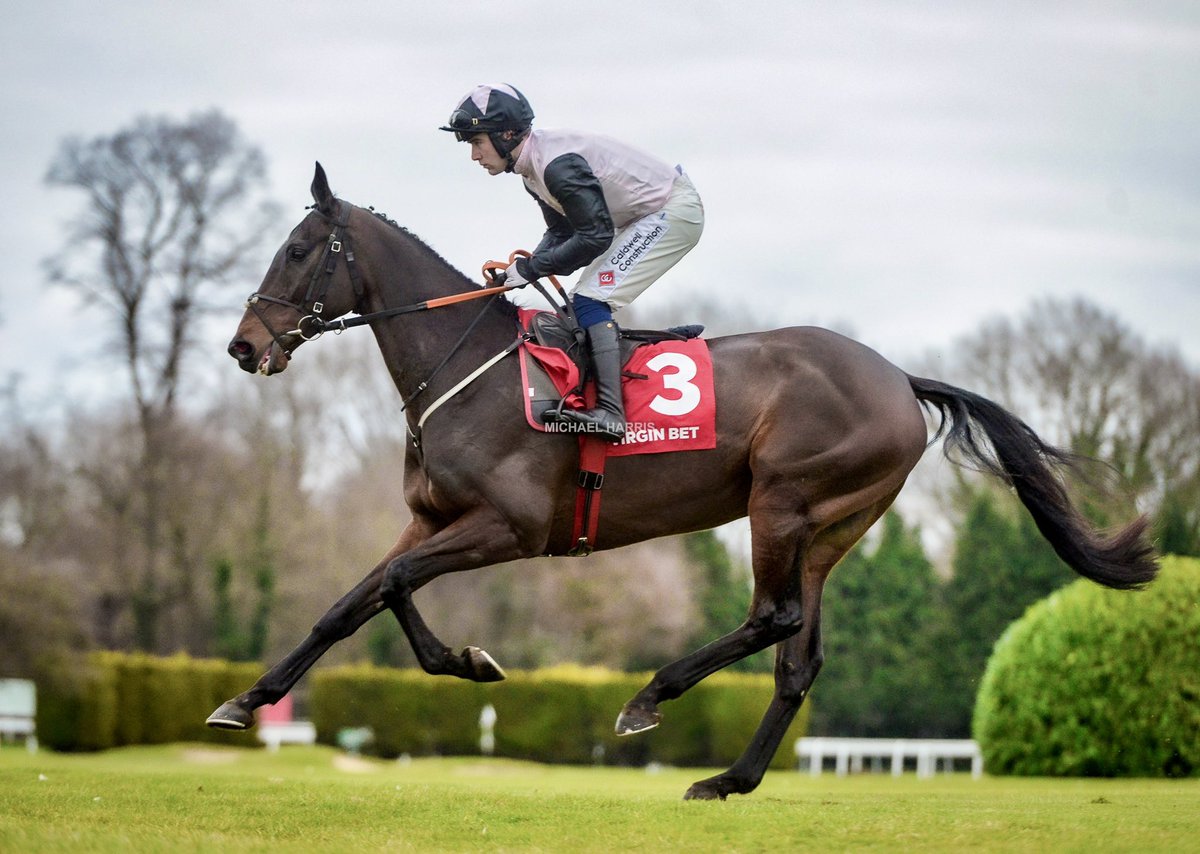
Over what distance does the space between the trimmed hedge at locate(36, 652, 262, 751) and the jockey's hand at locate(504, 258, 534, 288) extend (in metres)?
19.2

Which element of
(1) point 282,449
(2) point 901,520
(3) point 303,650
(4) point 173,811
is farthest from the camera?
(1) point 282,449

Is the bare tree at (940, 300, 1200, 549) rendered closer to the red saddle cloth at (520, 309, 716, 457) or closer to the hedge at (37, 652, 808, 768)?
the hedge at (37, 652, 808, 768)

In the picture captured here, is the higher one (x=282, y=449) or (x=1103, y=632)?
(x=282, y=449)

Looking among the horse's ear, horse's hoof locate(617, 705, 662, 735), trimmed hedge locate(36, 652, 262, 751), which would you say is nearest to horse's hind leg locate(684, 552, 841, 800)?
horse's hoof locate(617, 705, 662, 735)

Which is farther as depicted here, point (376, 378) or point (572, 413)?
point (376, 378)

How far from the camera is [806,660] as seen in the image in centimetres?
736

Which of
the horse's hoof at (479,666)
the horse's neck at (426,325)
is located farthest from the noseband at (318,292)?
the horse's hoof at (479,666)

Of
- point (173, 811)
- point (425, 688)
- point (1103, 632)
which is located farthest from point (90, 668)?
point (173, 811)

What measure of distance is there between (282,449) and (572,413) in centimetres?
3244

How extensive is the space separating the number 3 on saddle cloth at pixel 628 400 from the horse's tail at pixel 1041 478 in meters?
1.51

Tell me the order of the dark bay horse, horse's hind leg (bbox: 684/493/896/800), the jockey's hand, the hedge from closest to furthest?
1. the dark bay horse
2. horse's hind leg (bbox: 684/493/896/800)
3. the jockey's hand
4. the hedge

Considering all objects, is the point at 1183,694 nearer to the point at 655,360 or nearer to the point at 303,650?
the point at 655,360

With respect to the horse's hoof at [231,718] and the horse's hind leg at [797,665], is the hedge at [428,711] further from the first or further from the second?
the horse's hoof at [231,718]

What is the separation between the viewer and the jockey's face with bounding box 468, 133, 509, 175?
7.08 meters
